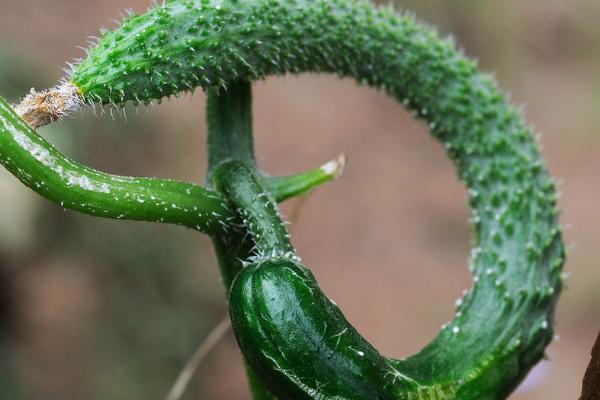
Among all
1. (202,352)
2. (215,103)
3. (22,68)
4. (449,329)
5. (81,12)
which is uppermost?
(81,12)

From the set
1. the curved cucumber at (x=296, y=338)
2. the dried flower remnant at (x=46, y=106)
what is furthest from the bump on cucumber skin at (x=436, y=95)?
the curved cucumber at (x=296, y=338)

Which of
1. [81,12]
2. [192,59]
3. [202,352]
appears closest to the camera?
[192,59]

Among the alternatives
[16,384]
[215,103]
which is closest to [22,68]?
[16,384]

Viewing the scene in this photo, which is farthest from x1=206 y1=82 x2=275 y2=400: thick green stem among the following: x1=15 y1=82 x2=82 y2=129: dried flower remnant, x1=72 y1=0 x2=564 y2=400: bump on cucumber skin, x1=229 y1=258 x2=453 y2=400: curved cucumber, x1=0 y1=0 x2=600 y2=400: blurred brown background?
x1=0 y1=0 x2=600 y2=400: blurred brown background

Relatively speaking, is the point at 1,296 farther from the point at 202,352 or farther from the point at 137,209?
the point at 137,209

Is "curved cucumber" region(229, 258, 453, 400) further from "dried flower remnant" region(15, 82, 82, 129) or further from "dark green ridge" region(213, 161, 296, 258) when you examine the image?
"dried flower remnant" region(15, 82, 82, 129)

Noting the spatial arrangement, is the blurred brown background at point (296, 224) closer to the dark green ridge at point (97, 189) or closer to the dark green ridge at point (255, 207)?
the dark green ridge at point (255, 207)
